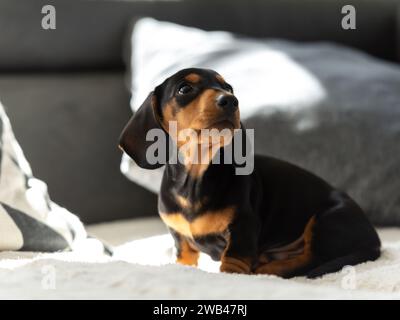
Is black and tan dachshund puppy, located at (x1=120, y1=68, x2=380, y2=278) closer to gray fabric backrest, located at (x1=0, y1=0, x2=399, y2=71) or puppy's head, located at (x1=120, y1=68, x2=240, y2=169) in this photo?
puppy's head, located at (x1=120, y1=68, x2=240, y2=169)

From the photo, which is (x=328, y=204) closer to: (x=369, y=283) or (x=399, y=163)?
(x=369, y=283)

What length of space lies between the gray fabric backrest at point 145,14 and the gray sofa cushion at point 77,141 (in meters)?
0.09

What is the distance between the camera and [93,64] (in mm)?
1722

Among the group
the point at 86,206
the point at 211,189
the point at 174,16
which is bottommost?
the point at 86,206

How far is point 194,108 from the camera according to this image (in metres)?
0.87

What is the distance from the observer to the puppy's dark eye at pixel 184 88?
0.88m

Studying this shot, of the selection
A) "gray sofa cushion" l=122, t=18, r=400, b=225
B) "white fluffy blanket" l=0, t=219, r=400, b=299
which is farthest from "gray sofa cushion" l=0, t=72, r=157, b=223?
"white fluffy blanket" l=0, t=219, r=400, b=299

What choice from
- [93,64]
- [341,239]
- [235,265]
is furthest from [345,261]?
[93,64]

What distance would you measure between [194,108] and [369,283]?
1.11 feet

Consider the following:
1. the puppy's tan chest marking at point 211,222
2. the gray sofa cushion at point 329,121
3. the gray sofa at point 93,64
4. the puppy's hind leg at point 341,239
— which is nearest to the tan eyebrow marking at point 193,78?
the puppy's tan chest marking at point 211,222

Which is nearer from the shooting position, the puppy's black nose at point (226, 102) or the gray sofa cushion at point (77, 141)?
the puppy's black nose at point (226, 102)

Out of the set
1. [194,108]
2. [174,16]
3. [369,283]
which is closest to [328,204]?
[369,283]

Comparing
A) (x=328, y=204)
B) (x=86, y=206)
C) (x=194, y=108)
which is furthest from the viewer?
(x=86, y=206)

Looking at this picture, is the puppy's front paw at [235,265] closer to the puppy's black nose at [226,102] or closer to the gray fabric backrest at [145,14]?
the puppy's black nose at [226,102]
